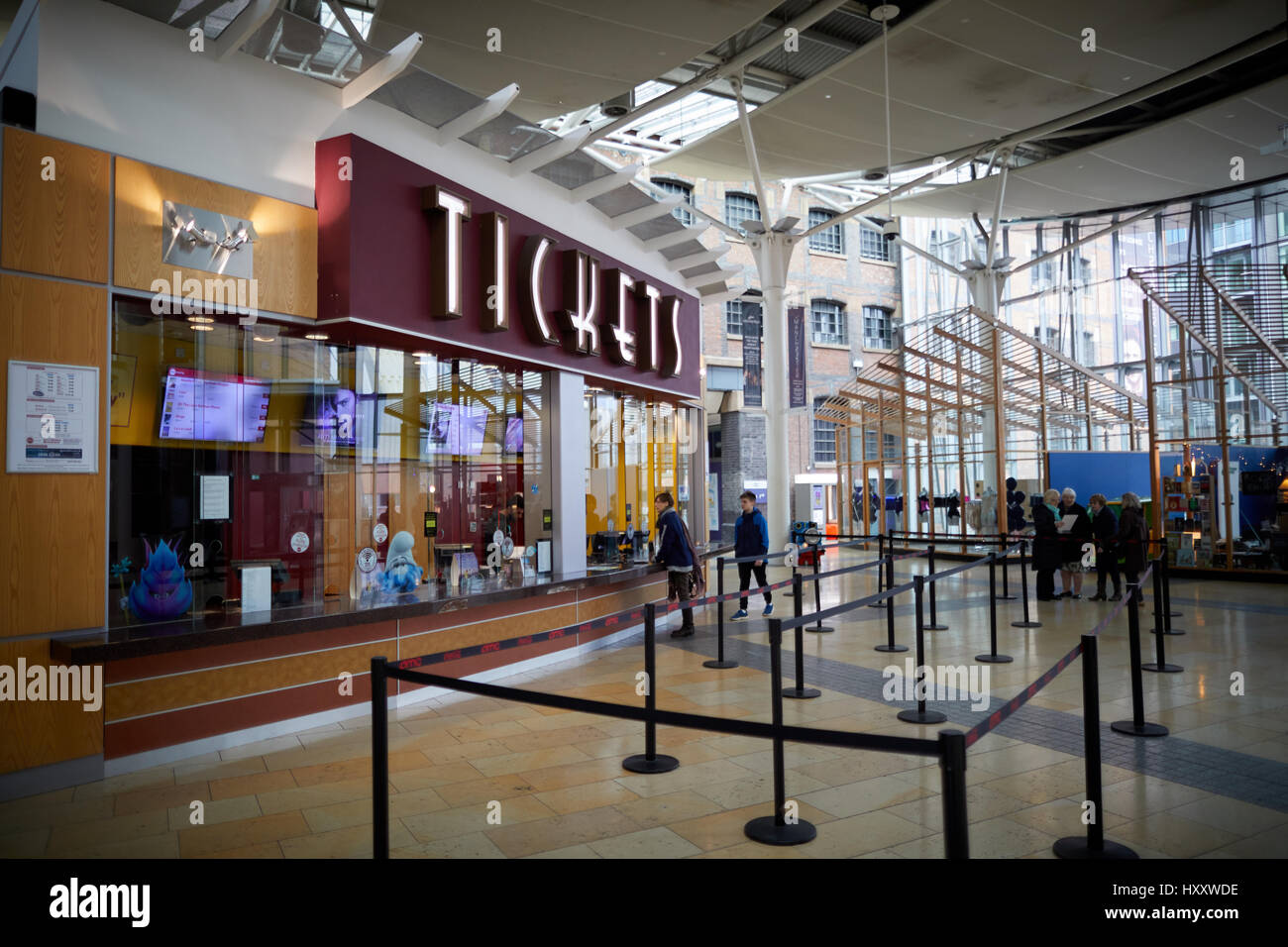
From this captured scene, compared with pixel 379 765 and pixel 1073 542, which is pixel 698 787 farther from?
pixel 1073 542

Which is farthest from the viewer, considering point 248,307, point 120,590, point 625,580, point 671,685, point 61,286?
point 625,580

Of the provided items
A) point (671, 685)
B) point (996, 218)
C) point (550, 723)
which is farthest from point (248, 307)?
point (996, 218)

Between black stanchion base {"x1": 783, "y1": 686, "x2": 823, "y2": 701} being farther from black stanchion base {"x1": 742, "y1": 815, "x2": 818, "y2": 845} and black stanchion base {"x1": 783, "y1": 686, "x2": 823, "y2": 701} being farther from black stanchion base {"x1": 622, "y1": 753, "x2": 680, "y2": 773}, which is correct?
black stanchion base {"x1": 742, "y1": 815, "x2": 818, "y2": 845}

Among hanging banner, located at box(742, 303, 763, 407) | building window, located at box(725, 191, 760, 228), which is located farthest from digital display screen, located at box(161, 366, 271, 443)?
building window, located at box(725, 191, 760, 228)

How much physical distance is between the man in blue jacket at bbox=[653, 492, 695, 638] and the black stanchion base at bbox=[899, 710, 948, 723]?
175 inches

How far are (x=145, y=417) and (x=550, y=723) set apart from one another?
401 centimetres

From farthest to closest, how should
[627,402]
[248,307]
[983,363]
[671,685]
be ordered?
[983,363] → [627,402] → [671,685] → [248,307]

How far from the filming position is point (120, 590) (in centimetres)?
614

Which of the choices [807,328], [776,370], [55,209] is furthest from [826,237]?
[55,209]

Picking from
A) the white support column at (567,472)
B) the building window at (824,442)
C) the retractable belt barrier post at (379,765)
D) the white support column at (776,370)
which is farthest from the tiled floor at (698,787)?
the building window at (824,442)

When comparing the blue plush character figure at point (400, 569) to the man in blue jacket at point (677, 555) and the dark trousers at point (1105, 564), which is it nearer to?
the man in blue jacket at point (677, 555)

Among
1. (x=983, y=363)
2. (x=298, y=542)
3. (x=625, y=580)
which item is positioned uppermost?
(x=983, y=363)

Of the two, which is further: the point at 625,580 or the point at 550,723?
the point at 625,580

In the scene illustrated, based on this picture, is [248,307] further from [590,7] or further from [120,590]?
[590,7]
